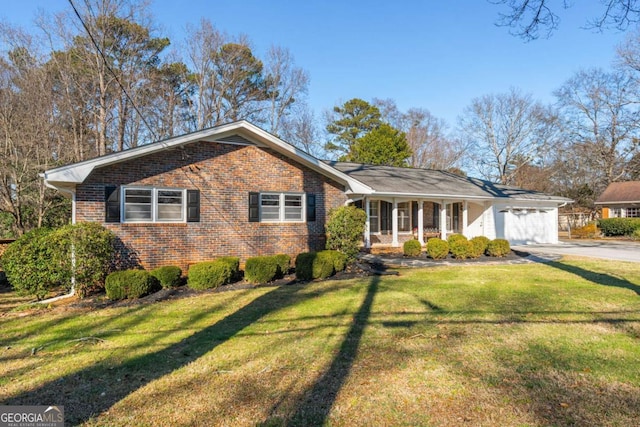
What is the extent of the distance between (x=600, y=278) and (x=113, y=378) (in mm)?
11161

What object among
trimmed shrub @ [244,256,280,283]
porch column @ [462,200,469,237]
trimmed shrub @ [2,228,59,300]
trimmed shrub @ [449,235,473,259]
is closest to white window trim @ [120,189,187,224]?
trimmed shrub @ [2,228,59,300]

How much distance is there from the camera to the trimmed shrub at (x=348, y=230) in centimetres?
1059

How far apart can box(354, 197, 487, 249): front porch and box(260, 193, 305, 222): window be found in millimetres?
3642

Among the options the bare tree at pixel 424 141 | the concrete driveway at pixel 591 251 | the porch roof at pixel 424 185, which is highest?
the bare tree at pixel 424 141

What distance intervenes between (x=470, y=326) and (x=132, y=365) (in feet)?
16.0

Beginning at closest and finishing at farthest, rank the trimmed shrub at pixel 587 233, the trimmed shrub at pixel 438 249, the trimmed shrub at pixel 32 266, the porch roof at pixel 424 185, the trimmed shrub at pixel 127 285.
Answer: the trimmed shrub at pixel 32 266 < the trimmed shrub at pixel 127 285 < the trimmed shrub at pixel 438 249 < the porch roof at pixel 424 185 < the trimmed shrub at pixel 587 233

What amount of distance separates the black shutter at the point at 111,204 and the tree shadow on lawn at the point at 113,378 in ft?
16.9

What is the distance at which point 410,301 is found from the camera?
23.4ft

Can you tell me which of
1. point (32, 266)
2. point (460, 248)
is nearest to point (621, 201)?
point (460, 248)

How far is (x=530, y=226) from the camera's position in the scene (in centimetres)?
1933

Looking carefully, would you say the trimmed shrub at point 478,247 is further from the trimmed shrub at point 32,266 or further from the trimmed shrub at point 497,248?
the trimmed shrub at point 32,266

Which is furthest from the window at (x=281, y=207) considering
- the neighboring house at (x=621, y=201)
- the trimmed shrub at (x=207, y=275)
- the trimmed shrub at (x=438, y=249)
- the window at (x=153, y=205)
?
the neighboring house at (x=621, y=201)

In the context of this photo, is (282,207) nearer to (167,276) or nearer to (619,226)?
(167,276)

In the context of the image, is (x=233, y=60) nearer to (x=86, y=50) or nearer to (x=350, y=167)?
(x=86, y=50)
